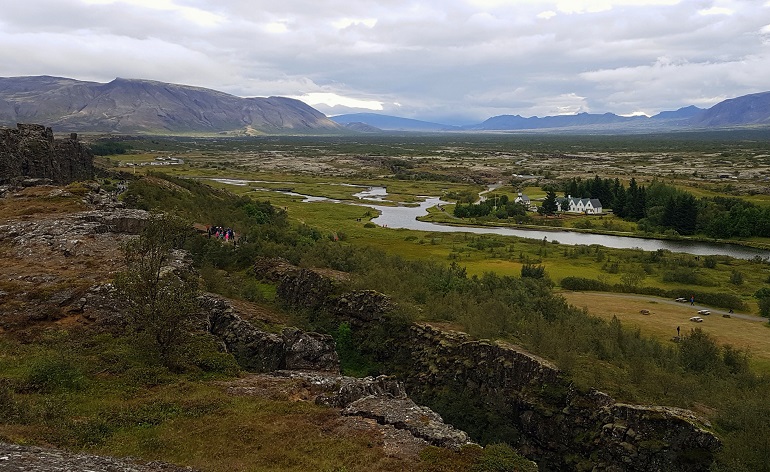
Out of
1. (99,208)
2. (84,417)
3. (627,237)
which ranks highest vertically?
(99,208)

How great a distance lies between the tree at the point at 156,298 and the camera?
23.7m

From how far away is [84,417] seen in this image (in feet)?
60.7

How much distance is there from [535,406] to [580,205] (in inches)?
4516

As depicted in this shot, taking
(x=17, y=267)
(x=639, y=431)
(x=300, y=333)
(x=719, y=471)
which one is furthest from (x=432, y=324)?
(x=17, y=267)

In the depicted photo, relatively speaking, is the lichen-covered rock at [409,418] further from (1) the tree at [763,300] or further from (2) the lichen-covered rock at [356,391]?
(1) the tree at [763,300]

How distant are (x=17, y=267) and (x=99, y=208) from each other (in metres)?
16.7

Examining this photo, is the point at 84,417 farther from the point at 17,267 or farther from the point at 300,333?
the point at 17,267

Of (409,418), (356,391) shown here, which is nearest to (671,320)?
(409,418)

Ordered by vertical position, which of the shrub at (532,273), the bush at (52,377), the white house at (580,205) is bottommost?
the shrub at (532,273)

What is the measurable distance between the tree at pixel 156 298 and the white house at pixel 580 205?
12230 cm

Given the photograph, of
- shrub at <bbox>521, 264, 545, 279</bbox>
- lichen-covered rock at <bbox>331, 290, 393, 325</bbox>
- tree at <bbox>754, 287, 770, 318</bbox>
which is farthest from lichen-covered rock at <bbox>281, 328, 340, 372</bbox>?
tree at <bbox>754, 287, 770, 318</bbox>

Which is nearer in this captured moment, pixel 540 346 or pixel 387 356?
pixel 540 346

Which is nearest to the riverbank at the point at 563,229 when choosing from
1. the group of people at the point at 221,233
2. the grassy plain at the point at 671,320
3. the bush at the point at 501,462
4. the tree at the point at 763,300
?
the tree at the point at 763,300

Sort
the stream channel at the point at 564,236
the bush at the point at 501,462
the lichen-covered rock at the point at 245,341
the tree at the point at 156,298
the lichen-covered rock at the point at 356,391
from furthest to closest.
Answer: the stream channel at the point at 564,236 < the lichen-covered rock at the point at 245,341 < the tree at the point at 156,298 < the lichen-covered rock at the point at 356,391 < the bush at the point at 501,462
